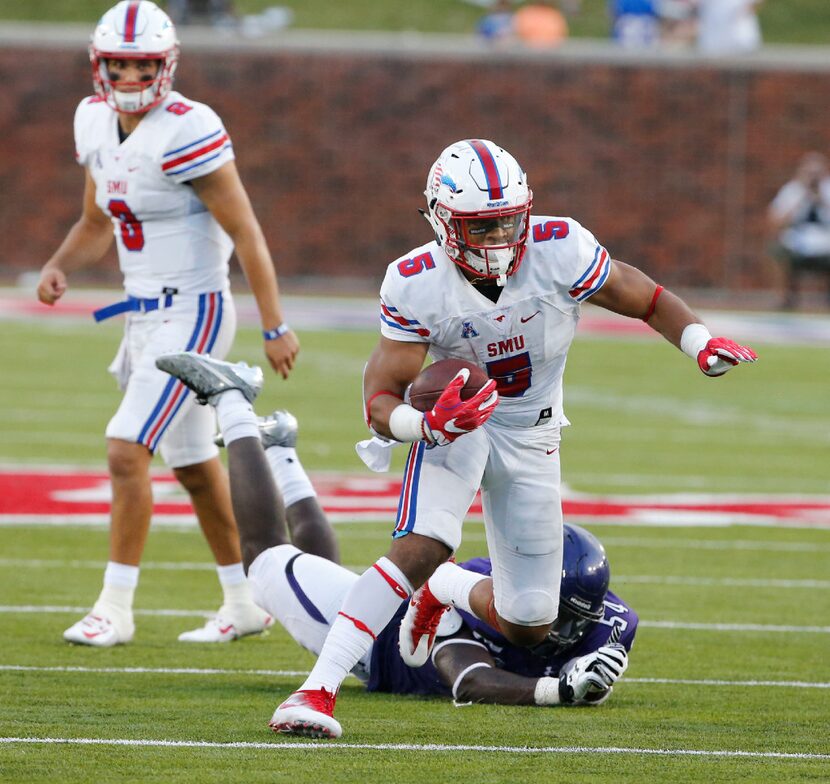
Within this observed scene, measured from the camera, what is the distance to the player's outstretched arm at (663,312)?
4848mm

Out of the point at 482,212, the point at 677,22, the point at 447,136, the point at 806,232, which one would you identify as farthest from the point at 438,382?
the point at 677,22

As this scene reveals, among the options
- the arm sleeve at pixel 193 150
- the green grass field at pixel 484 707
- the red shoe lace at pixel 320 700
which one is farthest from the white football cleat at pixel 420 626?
the arm sleeve at pixel 193 150

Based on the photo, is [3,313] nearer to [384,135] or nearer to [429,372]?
[384,135]

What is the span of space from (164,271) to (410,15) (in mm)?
22831

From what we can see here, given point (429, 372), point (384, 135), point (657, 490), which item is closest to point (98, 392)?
point (657, 490)

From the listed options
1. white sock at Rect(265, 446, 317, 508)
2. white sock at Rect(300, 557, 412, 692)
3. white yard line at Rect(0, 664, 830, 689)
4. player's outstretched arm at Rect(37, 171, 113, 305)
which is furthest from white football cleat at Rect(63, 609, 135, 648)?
white sock at Rect(300, 557, 412, 692)

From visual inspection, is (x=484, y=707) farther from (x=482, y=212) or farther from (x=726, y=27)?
(x=726, y=27)

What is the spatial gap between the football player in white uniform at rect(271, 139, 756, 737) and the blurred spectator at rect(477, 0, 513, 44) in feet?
63.1

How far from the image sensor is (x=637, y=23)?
24.3 meters

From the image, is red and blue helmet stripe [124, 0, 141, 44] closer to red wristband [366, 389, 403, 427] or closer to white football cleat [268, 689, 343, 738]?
red wristband [366, 389, 403, 427]

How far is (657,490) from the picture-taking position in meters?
9.56

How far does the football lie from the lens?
4.61 meters

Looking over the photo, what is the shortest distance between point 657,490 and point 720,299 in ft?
47.4

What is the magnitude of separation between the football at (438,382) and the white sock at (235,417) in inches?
42.7
